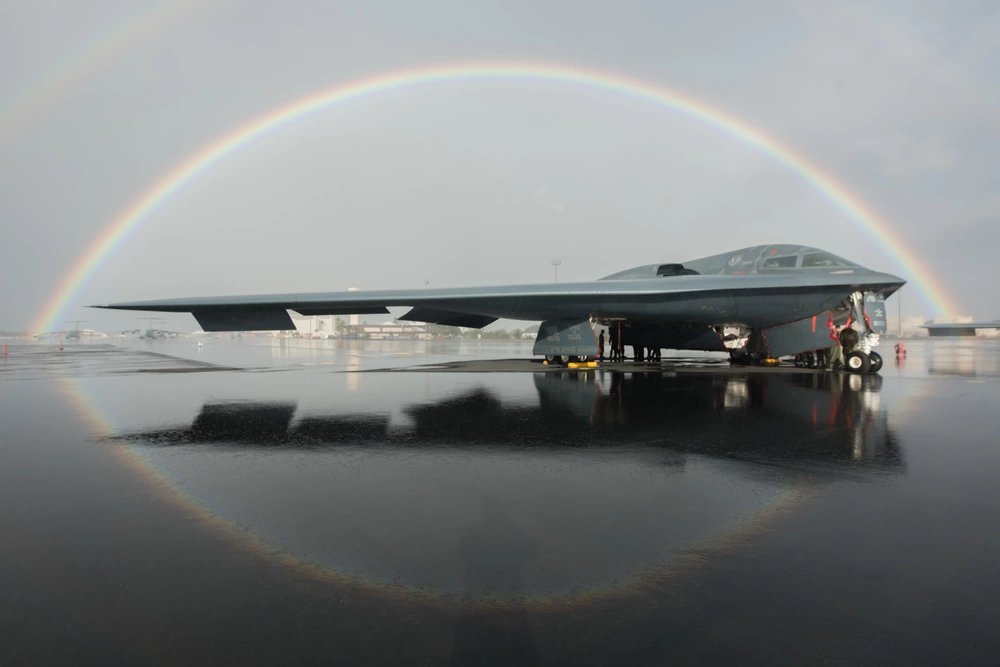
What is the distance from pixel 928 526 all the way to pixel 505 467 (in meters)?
2.83

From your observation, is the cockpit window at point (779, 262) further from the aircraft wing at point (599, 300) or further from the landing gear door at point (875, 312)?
the landing gear door at point (875, 312)

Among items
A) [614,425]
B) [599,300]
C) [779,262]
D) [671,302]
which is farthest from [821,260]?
[614,425]

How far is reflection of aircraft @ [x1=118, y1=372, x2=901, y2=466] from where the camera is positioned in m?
5.30

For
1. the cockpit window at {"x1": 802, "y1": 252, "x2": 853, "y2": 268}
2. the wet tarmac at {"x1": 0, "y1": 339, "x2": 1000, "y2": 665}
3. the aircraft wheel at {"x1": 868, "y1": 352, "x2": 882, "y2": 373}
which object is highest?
the cockpit window at {"x1": 802, "y1": 252, "x2": 853, "y2": 268}

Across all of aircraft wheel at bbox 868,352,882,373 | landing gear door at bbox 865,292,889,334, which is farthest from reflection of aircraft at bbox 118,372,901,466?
aircraft wheel at bbox 868,352,882,373

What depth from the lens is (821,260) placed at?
12.8 meters

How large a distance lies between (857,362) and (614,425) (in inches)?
430

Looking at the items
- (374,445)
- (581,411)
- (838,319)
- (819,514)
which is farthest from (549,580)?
(838,319)

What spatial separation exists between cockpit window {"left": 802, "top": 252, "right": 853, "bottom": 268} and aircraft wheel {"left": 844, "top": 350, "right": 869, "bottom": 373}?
104 inches

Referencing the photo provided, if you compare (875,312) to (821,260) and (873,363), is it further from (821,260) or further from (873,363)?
(821,260)

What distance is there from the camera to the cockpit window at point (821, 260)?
12.7m

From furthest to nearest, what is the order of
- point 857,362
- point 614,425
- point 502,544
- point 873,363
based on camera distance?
1. point 857,362
2. point 873,363
3. point 614,425
4. point 502,544

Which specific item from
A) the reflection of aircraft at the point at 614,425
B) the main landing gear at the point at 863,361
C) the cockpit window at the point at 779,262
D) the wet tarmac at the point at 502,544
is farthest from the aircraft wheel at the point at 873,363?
the wet tarmac at the point at 502,544

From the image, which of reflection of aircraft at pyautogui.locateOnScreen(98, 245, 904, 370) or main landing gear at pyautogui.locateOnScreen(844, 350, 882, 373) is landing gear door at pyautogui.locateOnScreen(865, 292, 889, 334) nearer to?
reflection of aircraft at pyautogui.locateOnScreen(98, 245, 904, 370)
